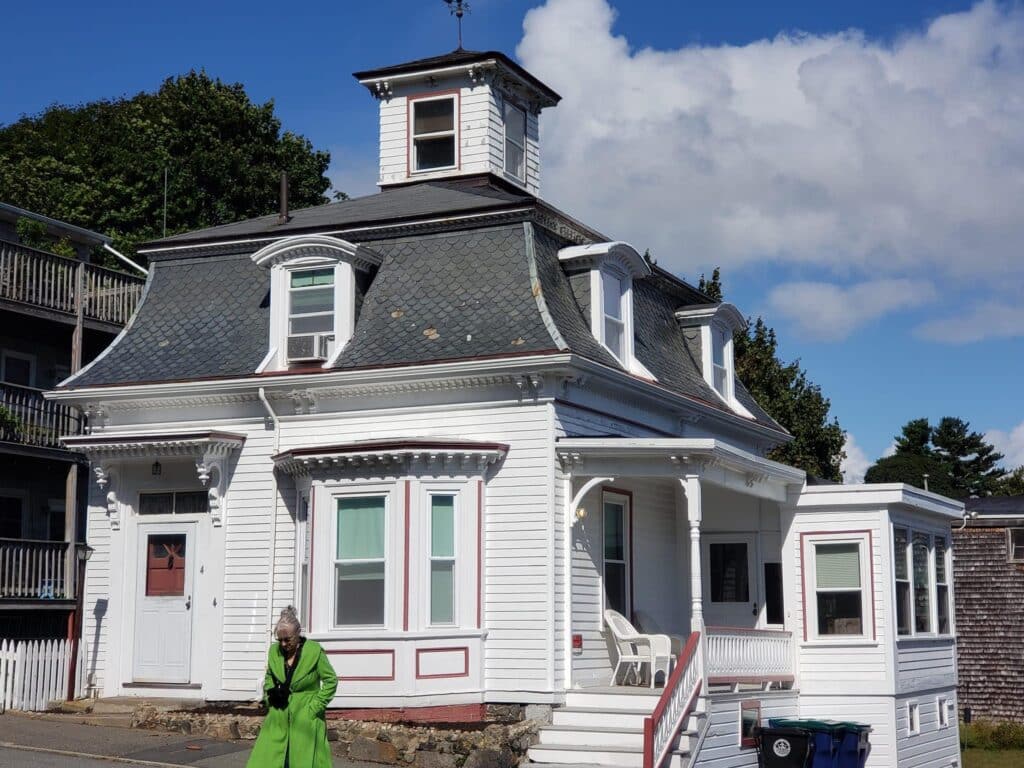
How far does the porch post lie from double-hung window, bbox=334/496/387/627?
4.17m

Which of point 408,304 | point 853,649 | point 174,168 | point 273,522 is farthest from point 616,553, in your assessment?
point 174,168

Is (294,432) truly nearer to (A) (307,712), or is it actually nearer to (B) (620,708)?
(B) (620,708)

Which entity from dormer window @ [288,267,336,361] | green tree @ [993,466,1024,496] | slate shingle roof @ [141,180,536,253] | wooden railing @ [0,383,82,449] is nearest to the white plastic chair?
dormer window @ [288,267,336,361]

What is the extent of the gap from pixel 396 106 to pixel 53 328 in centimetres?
849

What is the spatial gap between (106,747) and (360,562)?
4.10m

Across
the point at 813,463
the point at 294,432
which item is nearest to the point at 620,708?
the point at 294,432

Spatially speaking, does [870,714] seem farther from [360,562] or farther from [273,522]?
[273,522]

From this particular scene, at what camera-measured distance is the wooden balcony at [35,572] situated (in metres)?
25.3

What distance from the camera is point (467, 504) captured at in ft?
64.4

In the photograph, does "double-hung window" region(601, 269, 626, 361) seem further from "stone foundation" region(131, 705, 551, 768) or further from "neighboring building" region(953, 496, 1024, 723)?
→ "neighboring building" region(953, 496, 1024, 723)

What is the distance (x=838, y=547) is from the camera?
2264cm

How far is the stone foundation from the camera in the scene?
57.0 feet

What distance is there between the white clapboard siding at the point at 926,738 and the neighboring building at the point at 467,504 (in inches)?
3.1

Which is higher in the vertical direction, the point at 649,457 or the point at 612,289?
the point at 612,289
